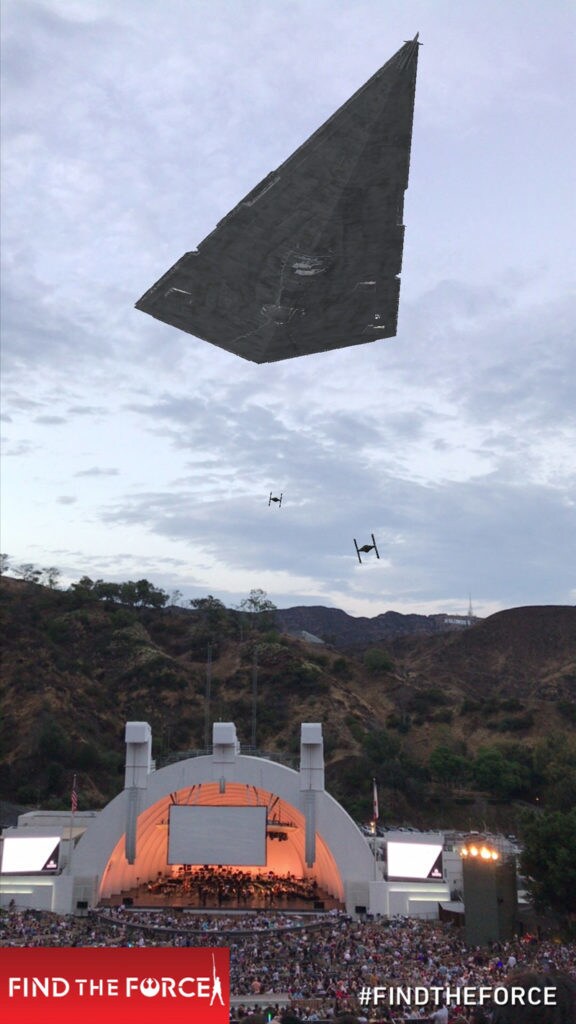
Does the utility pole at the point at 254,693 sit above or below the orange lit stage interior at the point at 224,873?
above

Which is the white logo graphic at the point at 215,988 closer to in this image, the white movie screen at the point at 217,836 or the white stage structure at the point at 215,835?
the white stage structure at the point at 215,835

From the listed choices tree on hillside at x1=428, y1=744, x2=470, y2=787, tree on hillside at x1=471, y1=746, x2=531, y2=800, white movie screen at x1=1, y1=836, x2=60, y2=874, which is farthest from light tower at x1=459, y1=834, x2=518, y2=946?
tree on hillside at x1=428, y1=744, x2=470, y2=787

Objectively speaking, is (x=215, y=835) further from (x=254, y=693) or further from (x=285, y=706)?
(x=285, y=706)

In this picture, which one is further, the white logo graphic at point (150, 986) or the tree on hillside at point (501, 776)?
the tree on hillside at point (501, 776)

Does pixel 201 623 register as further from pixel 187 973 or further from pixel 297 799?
pixel 187 973

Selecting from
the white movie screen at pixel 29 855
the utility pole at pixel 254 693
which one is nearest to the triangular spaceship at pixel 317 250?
the white movie screen at pixel 29 855

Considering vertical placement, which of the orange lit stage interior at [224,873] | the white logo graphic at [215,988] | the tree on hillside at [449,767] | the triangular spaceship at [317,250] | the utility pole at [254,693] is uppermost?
the triangular spaceship at [317,250]

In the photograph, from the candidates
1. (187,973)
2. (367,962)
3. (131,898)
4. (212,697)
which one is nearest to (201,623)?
(212,697)
